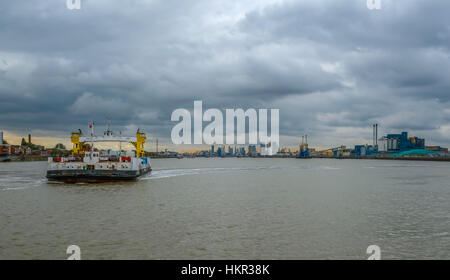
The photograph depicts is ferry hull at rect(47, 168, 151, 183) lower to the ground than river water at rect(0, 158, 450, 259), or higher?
higher

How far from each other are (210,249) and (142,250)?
278 cm

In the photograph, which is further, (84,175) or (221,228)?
(84,175)

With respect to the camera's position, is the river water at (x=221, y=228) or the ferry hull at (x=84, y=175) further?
the ferry hull at (x=84, y=175)

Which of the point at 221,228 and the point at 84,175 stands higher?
the point at 84,175

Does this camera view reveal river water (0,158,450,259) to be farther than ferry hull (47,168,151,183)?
No

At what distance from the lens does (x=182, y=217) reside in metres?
21.6

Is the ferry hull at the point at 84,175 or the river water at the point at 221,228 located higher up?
the ferry hull at the point at 84,175

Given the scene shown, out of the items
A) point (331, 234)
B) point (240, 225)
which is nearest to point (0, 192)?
point (240, 225)

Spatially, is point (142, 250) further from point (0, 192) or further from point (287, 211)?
point (0, 192)

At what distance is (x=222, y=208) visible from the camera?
1008 inches
